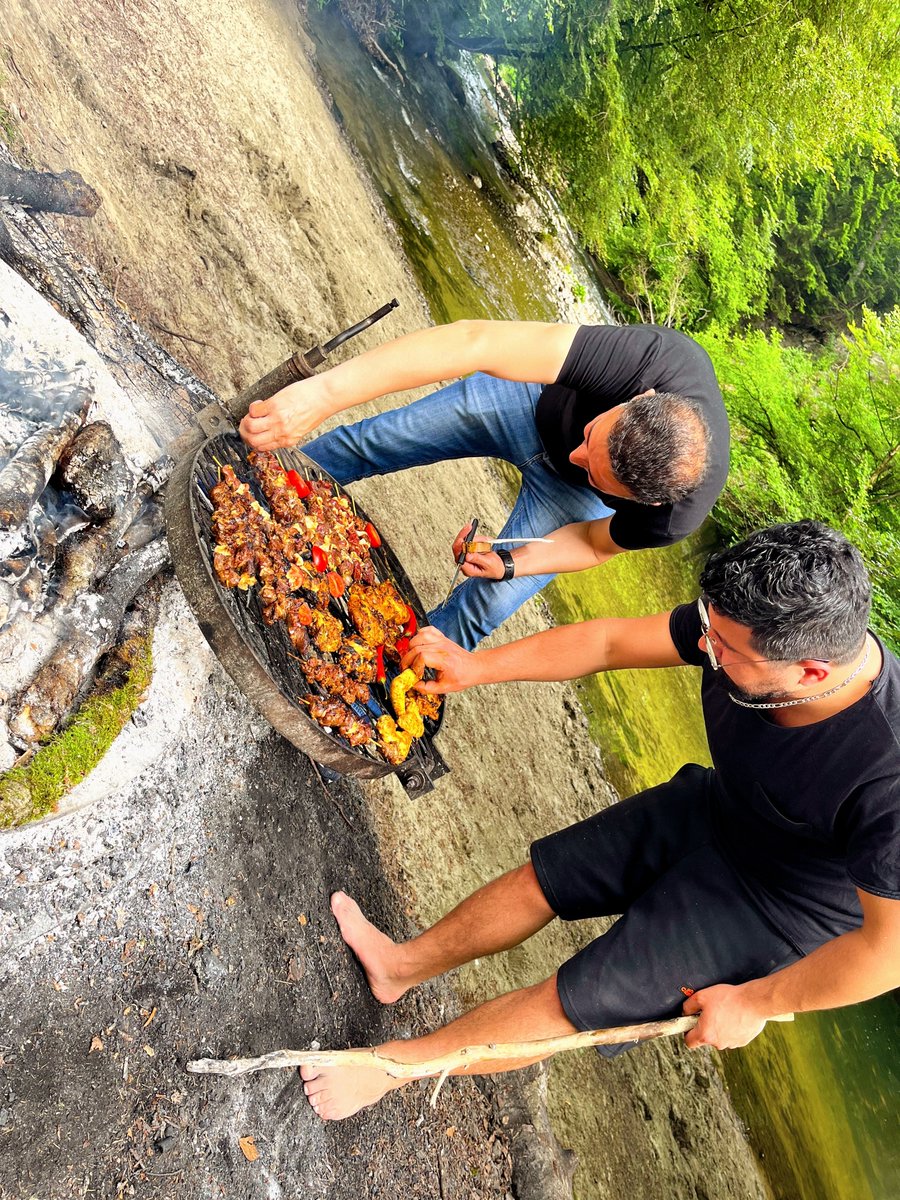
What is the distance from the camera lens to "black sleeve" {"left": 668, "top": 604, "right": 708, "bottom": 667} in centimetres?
294

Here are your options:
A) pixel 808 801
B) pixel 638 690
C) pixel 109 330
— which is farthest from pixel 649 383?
pixel 638 690

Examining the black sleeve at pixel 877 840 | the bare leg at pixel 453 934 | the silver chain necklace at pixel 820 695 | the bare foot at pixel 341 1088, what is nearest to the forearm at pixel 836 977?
the black sleeve at pixel 877 840

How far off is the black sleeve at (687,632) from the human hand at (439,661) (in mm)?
792

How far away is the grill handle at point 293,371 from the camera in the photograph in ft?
8.45

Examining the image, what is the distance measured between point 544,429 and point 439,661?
1.18m

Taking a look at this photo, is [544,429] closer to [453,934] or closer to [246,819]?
[246,819]

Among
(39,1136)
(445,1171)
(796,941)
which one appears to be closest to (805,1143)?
(445,1171)

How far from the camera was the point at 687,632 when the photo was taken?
2947 millimetres

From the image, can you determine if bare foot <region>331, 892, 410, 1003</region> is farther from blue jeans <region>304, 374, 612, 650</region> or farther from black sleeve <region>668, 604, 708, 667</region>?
black sleeve <region>668, 604, 708, 667</region>

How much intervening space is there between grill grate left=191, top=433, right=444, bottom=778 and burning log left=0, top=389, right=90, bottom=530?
1.28 feet

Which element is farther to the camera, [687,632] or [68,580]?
[687,632]

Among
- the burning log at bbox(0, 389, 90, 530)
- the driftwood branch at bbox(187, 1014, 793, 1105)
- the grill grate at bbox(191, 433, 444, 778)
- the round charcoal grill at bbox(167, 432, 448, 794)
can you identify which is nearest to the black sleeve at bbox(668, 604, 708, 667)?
the grill grate at bbox(191, 433, 444, 778)

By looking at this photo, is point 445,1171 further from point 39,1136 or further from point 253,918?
point 39,1136

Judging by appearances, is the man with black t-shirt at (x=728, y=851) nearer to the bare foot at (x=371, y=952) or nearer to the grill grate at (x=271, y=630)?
the bare foot at (x=371, y=952)
